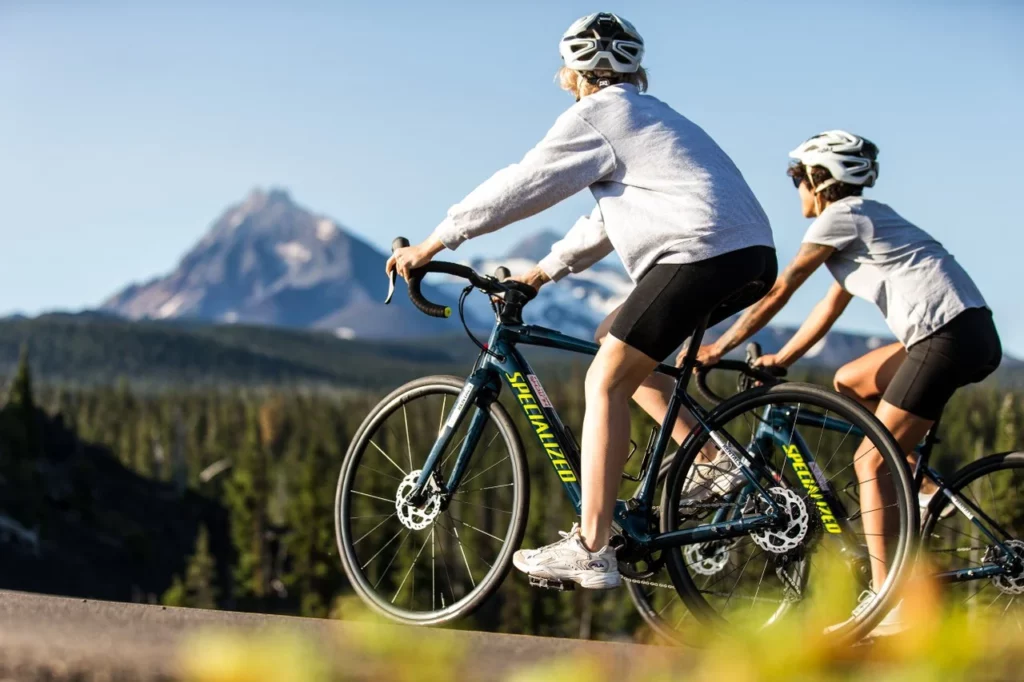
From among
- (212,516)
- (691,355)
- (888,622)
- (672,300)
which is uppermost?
(672,300)

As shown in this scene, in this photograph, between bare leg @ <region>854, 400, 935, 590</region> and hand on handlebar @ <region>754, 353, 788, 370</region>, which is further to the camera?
hand on handlebar @ <region>754, 353, 788, 370</region>

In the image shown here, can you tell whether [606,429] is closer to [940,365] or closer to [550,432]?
[550,432]

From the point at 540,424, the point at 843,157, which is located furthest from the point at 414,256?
the point at 843,157

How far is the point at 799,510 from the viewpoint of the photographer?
5.41 m

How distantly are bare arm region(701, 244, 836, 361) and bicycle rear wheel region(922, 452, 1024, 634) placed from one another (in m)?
1.13

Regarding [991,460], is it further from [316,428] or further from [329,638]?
[316,428]

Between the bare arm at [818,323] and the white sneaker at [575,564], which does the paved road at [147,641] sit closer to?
the white sneaker at [575,564]

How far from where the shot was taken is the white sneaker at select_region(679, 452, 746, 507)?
569 centimetres

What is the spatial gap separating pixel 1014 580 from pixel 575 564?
2.06 meters

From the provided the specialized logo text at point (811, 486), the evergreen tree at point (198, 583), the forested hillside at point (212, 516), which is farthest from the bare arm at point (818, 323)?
the evergreen tree at point (198, 583)

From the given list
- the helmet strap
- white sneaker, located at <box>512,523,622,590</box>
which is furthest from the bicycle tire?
the helmet strap

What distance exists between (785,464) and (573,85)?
1.91 meters

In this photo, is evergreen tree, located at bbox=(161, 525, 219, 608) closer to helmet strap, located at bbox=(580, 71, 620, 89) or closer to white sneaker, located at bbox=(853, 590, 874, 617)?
white sneaker, located at bbox=(853, 590, 874, 617)

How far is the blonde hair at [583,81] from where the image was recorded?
5594 millimetres
